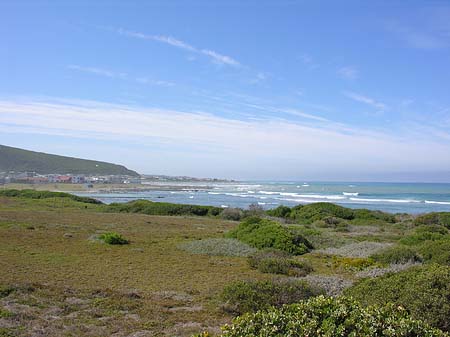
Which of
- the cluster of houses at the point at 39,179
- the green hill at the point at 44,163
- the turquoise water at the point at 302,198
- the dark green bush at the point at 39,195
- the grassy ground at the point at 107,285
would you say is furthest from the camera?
the green hill at the point at 44,163

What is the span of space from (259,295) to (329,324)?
12.9 ft

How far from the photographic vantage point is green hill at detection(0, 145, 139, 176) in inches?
5027

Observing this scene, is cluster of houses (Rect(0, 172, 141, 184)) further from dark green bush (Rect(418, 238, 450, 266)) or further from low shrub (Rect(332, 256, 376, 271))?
dark green bush (Rect(418, 238, 450, 266))

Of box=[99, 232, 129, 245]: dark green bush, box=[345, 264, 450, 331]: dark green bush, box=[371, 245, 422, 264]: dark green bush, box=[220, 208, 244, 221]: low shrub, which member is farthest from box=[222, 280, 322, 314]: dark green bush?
box=[220, 208, 244, 221]: low shrub

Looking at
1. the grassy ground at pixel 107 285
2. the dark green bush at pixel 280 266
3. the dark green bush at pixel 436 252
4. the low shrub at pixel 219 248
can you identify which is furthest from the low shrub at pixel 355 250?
the grassy ground at pixel 107 285

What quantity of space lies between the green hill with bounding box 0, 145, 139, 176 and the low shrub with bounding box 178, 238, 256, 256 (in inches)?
4753

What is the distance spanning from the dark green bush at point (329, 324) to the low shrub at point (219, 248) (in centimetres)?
1157

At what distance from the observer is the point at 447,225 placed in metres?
28.2

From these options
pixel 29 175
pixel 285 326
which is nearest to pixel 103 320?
pixel 285 326

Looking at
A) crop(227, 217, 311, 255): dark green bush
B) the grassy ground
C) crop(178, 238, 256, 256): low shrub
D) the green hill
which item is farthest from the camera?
the green hill

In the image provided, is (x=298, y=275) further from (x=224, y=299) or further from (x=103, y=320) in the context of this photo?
(x=103, y=320)

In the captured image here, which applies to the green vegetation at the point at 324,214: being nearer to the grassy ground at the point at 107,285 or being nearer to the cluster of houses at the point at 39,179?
the grassy ground at the point at 107,285

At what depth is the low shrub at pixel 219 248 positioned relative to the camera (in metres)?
15.8

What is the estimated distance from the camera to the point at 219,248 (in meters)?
16.4
